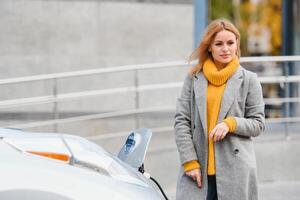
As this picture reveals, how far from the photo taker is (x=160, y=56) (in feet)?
32.7

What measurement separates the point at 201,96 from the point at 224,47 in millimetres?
332

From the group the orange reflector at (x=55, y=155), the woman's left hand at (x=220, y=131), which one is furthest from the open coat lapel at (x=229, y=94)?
the orange reflector at (x=55, y=155)

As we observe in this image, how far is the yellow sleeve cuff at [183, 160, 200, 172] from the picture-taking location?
182 inches

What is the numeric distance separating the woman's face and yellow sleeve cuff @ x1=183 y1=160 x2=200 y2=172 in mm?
628

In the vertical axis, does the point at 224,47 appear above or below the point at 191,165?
above

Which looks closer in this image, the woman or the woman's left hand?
the woman's left hand

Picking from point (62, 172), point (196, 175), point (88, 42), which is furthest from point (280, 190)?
point (62, 172)

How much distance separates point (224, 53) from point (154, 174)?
151 inches

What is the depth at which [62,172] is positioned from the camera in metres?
3.60

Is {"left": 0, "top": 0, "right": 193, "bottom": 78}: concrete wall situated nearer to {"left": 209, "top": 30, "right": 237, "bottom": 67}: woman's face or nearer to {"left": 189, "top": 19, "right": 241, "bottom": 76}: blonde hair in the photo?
{"left": 189, "top": 19, "right": 241, "bottom": 76}: blonde hair

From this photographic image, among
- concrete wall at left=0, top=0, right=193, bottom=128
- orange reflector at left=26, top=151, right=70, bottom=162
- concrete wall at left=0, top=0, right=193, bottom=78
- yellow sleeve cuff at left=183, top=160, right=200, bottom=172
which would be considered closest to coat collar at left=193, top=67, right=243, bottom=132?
yellow sleeve cuff at left=183, top=160, right=200, bottom=172

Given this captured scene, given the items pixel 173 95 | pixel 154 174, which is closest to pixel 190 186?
pixel 154 174

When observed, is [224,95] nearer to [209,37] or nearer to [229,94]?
[229,94]

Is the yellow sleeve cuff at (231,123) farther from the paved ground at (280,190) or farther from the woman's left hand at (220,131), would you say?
the paved ground at (280,190)
